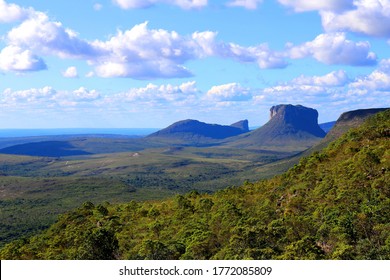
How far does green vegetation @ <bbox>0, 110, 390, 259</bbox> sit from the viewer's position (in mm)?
51500

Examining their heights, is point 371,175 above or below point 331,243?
above

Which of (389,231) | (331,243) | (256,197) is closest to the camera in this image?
(389,231)

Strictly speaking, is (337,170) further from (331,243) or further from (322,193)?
(331,243)

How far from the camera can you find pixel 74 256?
68062 millimetres

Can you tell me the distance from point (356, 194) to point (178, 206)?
45.5 m

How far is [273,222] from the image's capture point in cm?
6050

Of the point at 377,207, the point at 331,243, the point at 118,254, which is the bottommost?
the point at 118,254

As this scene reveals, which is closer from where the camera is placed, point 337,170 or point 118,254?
point 118,254

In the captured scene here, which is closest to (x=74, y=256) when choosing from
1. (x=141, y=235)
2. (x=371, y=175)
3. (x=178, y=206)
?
(x=141, y=235)

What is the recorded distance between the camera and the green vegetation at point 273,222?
51500 millimetres

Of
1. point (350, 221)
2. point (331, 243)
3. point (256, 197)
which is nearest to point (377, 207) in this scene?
point (350, 221)

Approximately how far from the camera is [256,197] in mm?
94250

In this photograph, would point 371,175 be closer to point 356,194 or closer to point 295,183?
point 356,194
